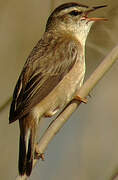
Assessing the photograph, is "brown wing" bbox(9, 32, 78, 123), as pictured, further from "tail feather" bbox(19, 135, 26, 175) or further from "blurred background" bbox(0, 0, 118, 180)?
"blurred background" bbox(0, 0, 118, 180)

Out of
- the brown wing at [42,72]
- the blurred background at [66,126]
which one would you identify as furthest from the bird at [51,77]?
the blurred background at [66,126]

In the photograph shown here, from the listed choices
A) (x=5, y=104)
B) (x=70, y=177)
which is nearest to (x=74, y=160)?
(x=70, y=177)

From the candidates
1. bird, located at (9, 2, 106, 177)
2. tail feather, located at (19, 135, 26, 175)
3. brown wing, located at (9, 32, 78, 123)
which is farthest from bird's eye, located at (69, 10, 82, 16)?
tail feather, located at (19, 135, 26, 175)

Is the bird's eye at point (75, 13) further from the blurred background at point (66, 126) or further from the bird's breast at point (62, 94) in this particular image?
the blurred background at point (66, 126)

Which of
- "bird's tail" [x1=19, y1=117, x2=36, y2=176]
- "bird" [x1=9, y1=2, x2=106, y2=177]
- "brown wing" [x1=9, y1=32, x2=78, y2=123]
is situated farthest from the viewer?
"brown wing" [x1=9, y1=32, x2=78, y2=123]

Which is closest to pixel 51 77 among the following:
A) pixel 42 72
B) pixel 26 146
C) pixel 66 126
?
pixel 42 72

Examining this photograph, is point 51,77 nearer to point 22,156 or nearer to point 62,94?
point 62,94

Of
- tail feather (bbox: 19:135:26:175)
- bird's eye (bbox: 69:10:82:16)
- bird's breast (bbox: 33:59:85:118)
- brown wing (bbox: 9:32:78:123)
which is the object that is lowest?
tail feather (bbox: 19:135:26:175)
